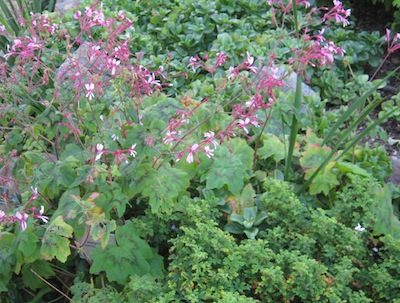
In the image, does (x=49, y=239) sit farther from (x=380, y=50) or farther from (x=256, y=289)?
(x=380, y=50)

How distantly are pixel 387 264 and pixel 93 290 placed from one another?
1.15 m

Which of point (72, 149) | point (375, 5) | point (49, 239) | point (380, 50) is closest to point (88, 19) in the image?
point (72, 149)

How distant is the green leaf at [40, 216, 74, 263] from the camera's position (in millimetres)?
2119

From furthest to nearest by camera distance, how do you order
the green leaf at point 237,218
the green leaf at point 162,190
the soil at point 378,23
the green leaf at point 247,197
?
the soil at point 378,23, the green leaf at point 247,197, the green leaf at point 237,218, the green leaf at point 162,190

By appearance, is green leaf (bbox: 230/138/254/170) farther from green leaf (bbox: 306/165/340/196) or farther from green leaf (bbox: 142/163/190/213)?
green leaf (bbox: 142/163/190/213)

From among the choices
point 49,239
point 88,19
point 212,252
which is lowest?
point 212,252

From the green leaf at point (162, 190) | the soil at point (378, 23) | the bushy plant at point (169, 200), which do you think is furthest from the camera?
the soil at point (378, 23)

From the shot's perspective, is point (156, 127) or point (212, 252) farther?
point (156, 127)

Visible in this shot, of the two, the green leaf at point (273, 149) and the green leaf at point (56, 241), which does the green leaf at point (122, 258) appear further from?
the green leaf at point (273, 149)

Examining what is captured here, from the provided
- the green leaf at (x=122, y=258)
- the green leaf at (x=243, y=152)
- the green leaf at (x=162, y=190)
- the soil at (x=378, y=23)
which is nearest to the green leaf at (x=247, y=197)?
the green leaf at (x=243, y=152)

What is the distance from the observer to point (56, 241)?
2.13 meters

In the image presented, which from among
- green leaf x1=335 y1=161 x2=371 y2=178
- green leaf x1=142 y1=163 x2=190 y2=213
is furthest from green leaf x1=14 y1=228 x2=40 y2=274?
green leaf x1=335 y1=161 x2=371 y2=178

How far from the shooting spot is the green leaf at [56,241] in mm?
2119

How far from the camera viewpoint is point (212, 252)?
2268 millimetres
